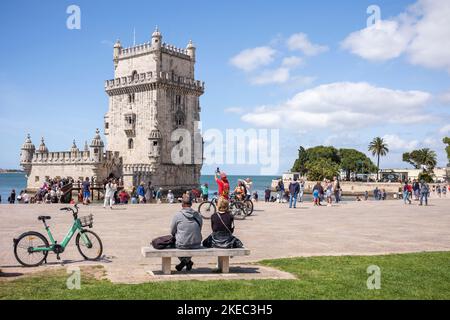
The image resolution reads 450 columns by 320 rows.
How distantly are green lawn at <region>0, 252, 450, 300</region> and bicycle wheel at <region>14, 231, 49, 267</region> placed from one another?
1.07 metres

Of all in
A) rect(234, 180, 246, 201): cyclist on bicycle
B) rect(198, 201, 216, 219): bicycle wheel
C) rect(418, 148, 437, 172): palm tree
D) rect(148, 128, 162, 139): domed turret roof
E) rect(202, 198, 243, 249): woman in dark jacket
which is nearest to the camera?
rect(202, 198, 243, 249): woman in dark jacket

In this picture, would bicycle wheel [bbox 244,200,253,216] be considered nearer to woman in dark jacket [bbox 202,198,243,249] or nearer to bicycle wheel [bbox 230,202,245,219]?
bicycle wheel [bbox 230,202,245,219]

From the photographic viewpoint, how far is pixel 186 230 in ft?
32.3

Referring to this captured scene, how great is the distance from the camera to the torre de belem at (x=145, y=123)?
55.2m

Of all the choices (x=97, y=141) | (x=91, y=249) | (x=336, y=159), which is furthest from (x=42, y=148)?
(x=336, y=159)

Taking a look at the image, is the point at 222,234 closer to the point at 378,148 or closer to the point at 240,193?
the point at 240,193

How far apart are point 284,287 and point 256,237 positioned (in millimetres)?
6793

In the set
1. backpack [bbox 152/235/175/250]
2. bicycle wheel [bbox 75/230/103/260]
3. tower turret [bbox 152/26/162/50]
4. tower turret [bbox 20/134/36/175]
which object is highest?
tower turret [bbox 152/26/162/50]

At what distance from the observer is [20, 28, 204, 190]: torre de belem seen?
5522 cm

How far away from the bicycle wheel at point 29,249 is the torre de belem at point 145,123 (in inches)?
1674

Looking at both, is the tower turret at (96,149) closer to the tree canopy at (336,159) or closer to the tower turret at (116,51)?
the tower turret at (116,51)

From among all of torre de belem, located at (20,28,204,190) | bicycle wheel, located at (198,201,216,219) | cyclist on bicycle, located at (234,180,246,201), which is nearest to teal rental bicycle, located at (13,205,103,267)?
bicycle wheel, located at (198,201,216,219)

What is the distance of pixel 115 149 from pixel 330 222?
142ft
